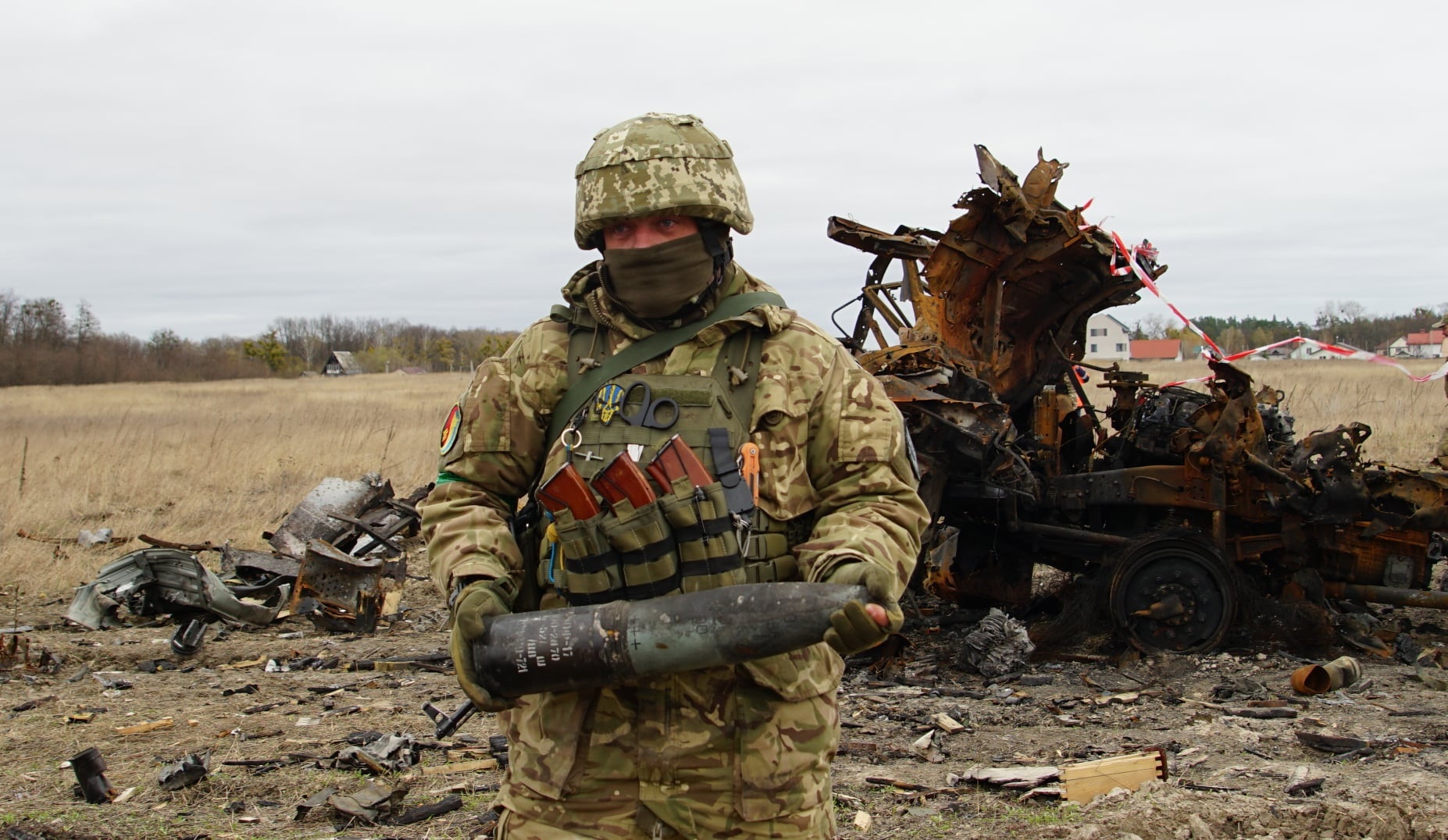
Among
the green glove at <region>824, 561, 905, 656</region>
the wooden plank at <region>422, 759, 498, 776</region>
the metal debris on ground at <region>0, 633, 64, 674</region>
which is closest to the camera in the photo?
the green glove at <region>824, 561, 905, 656</region>

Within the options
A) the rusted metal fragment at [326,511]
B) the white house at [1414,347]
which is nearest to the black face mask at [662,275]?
the rusted metal fragment at [326,511]

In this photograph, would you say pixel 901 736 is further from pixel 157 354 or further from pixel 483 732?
pixel 157 354

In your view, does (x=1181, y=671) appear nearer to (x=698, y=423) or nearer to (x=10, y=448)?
(x=698, y=423)

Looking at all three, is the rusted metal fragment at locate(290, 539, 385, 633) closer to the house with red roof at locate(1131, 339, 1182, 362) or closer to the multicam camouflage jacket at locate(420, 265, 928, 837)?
the multicam camouflage jacket at locate(420, 265, 928, 837)

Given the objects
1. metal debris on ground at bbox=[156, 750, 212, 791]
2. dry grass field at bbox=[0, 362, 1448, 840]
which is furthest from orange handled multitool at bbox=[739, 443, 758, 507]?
metal debris on ground at bbox=[156, 750, 212, 791]

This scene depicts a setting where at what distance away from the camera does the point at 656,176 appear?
261 centimetres

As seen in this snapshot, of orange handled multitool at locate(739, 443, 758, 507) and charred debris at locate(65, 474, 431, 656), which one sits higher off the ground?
orange handled multitool at locate(739, 443, 758, 507)

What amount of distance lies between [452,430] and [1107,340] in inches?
3181

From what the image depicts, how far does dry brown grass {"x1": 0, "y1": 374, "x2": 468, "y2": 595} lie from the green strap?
29.1ft

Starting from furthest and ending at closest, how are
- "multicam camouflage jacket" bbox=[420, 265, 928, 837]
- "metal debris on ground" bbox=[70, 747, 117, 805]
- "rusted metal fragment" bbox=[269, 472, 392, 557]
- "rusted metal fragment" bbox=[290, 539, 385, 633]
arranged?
"rusted metal fragment" bbox=[269, 472, 392, 557]
"rusted metal fragment" bbox=[290, 539, 385, 633]
"metal debris on ground" bbox=[70, 747, 117, 805]
"multicam camouflage jacket" bbox=[420, 265, 928, 837]

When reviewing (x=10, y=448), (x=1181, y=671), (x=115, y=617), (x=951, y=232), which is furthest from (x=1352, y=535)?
(x=10, y=448)

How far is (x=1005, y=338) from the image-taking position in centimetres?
859

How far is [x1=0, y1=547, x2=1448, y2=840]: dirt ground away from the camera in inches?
179

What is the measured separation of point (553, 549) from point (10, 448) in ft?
51.8
